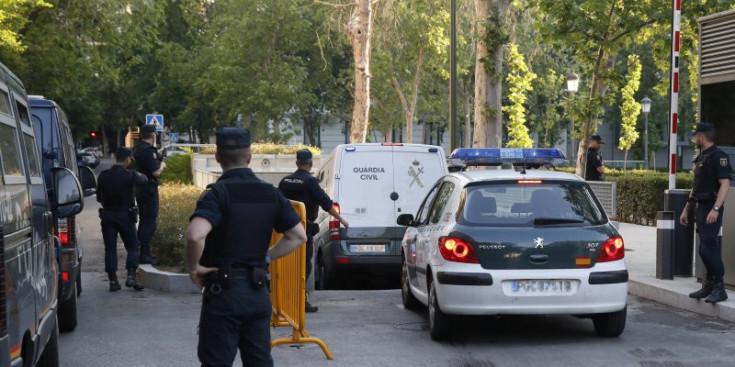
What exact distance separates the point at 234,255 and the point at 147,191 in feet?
28.3

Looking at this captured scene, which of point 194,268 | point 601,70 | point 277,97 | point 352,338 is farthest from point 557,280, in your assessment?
point 277,97

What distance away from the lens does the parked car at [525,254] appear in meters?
8.85

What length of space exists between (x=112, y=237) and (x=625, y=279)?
6389 millimetres

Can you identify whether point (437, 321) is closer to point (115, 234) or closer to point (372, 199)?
point (372, 199)

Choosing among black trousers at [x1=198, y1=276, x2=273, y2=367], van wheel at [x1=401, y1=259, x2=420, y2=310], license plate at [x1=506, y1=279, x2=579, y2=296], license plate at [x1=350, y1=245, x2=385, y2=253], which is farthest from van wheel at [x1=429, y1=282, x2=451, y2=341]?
license plate at [x1=350, y1=245, x2=385, y2=253]

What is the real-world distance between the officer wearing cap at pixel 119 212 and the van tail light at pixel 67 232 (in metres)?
2.61

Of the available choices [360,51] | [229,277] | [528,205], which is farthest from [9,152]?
[360,51]

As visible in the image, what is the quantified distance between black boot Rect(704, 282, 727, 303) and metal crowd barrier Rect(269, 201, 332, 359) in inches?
161

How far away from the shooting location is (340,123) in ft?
281

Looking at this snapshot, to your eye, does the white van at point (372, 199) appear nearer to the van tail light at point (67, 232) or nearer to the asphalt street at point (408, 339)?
the asphalt street at point (408, 339)

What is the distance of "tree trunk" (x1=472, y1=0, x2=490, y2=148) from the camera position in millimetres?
24688

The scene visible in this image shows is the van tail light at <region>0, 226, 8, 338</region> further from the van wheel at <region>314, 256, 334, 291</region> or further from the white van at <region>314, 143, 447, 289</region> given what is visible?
the van wheel at <region>314, 256, 334, 291</region>

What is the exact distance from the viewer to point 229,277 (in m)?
5.40

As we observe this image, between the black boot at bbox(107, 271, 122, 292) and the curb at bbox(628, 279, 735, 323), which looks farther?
the black boot at bbox(107, 271, 122, 292)
